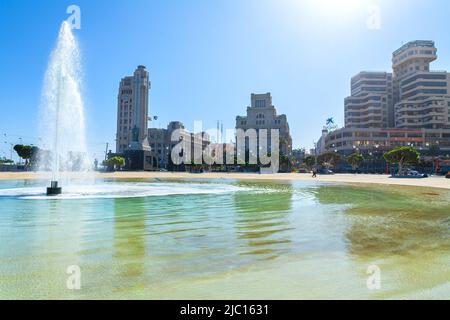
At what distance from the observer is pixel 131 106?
563ft

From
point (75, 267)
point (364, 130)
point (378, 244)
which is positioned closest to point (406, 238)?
point (378, 244)

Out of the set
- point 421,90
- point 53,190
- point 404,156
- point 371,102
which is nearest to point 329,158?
point 404,156

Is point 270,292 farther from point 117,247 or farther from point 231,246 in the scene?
point 117,247

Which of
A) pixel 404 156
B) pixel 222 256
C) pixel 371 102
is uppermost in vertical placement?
pixel 371 102

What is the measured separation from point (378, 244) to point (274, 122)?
526 ft

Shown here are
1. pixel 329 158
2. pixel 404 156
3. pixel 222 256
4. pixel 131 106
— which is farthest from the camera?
pixel 131 106

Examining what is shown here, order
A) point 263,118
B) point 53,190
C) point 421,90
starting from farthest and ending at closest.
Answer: point 263,118 < point 421,90 < point 53,190

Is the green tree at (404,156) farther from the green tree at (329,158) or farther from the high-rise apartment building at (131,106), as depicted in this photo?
the high-rise apartment building at (131,106)

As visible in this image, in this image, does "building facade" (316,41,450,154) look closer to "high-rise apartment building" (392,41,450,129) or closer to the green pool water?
"high-rise apartment building" (392,41,450,129)

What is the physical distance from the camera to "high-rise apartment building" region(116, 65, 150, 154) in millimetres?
154875

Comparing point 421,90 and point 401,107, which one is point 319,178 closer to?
point 401,107

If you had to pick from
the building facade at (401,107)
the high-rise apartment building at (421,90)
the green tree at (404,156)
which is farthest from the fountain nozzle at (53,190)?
the high-rise apartment building at (421,90)
